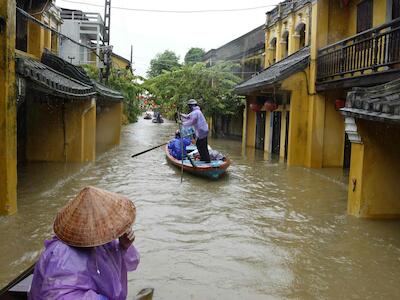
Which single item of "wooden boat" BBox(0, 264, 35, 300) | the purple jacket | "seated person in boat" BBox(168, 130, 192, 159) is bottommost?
"wooden boat" BBox(0, 264, 35, 300)

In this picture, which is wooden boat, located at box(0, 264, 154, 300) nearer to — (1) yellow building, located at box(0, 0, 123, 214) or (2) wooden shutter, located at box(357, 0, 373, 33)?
(1) yellow building, located at box(0, 0, 123, 214)

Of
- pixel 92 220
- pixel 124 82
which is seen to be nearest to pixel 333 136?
pixel 92 220

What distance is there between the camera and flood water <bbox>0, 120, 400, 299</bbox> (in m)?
5.53

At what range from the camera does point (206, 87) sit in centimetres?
2555

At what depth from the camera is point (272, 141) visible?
1975 cm

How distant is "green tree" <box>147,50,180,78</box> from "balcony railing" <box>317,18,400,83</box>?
39307 mm

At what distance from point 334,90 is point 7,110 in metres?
10.2

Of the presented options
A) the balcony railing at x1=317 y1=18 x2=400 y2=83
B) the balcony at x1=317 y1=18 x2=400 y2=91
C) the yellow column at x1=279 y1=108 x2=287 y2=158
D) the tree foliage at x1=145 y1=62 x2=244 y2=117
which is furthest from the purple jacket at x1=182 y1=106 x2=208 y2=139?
the tree foliage at x1=145 y1=62 x2=244 y2=117

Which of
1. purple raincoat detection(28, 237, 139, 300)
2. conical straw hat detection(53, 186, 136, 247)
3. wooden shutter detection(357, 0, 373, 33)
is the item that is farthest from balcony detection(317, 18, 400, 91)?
purple raincoat detection(28, 237, 139, 300)

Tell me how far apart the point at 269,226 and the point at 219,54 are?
27.7 meters

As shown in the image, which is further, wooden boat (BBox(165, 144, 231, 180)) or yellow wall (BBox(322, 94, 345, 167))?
yellow wall (BBox(322, 94, 345, 167))

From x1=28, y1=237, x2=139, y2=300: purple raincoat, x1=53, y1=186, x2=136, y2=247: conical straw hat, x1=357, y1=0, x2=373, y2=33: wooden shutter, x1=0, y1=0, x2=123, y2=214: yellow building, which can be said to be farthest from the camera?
x1=357, y1=0, x2=373, y2=33: wooden shutter

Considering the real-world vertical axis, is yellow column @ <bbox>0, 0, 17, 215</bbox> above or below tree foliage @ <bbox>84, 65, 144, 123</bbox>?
below

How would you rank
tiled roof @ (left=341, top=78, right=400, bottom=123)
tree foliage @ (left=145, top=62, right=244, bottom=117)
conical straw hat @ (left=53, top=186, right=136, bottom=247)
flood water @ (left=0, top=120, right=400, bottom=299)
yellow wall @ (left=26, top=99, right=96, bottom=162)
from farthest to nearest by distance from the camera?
1. tree foliage @ (left=145, top=62, right=244, bottom=117)
2. yellow wall @ (left=26, top=99, right=96, bottom=162)
3. tiled roof @ (left=341, top=78, right=400, bottom=123)
4. flood water @ (left=0, top=120, right=400, bottom=299)
5. conical straw hat @ (left=53, top=186, right=136, bottom=247)
